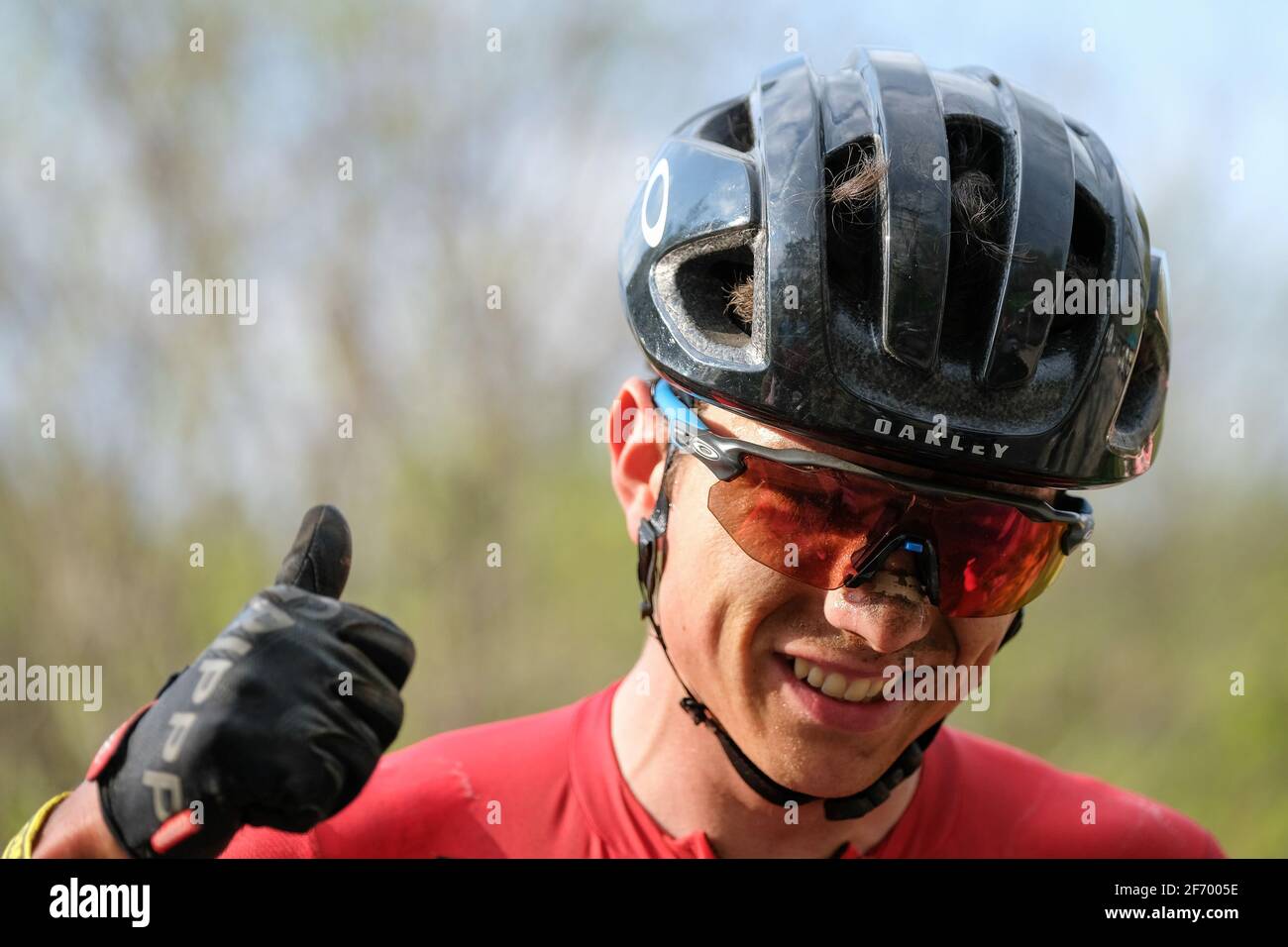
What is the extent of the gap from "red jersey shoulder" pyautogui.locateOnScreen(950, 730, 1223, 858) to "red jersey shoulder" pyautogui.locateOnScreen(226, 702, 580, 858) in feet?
3.12

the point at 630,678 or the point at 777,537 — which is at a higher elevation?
the point at 777,537

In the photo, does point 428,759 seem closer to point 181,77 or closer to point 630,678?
point 630,678

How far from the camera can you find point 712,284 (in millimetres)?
2225

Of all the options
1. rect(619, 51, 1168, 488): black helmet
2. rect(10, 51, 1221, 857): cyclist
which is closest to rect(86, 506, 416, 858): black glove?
rect(10, 51, 1221, 857): cyclist

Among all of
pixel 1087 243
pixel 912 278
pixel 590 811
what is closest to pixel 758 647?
pixel 590 811

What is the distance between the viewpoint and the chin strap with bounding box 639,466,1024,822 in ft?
7.50

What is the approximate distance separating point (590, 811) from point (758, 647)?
64cm

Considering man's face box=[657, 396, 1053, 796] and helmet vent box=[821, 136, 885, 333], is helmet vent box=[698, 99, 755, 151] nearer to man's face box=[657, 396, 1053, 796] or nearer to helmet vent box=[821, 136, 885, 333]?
helmet vent box=[821, 136, 885, 333]

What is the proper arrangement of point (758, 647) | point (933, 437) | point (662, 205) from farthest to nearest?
point (662, 205), point (758, 647), point (933, 437)

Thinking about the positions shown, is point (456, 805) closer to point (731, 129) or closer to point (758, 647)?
point (758, 647)

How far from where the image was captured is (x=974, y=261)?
2.10 m

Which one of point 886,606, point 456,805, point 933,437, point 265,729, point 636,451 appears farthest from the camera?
point 456,805
